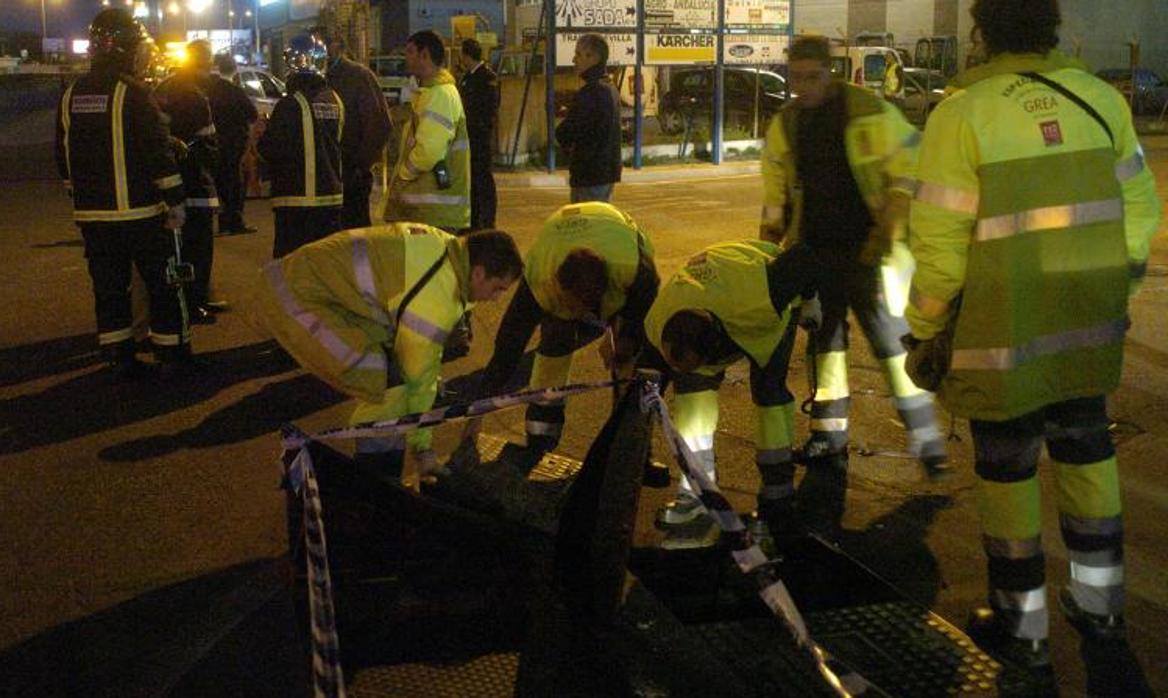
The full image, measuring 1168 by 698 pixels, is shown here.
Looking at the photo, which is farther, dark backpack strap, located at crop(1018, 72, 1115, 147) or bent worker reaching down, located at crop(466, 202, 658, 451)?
bent worker reaching down, located at crop(466, 202, 658, 451)

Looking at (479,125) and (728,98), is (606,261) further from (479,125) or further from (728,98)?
(728,98)

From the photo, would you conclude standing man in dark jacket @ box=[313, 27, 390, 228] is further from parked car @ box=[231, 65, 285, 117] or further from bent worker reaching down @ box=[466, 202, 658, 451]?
parked car @ box=[231, 65, 285, 117]

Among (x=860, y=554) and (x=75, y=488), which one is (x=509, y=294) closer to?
(x=75, y=488)

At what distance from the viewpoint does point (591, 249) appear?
513 centimetres

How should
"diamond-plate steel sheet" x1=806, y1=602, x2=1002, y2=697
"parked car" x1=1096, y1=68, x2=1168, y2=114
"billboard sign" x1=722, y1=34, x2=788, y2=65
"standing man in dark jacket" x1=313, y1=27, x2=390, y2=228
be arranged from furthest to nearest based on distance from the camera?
"parked car" x1=1096, y1=68, x2=1168, y2=114
"billboard sign" x1=722, y1=34, x2=788, y2=65
"standing man in dark jacket" x1=313, y1=27, x2=390, y2=228
"diamond-plate steel sheet" x1=806, y1=602, x2=1002, y2=697

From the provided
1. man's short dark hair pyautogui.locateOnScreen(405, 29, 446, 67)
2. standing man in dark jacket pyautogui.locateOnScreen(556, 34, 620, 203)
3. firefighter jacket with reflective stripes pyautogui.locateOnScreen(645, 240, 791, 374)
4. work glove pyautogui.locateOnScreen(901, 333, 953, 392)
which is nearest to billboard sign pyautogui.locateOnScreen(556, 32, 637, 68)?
standing man in dark jacket pyautogui.locateOnScreen(556, 34, 620, 203)

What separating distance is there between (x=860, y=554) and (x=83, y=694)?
9.24 ft

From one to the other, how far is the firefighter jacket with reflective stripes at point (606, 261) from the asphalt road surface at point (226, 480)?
2.82 ft

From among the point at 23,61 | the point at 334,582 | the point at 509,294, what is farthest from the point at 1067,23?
the point at 23,61

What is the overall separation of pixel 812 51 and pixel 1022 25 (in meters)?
1.75

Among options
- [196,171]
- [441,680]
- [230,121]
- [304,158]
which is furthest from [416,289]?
[230,121]

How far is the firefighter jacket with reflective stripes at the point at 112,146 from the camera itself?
725 centimetres

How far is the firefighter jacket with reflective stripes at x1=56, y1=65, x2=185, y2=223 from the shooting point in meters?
7.25

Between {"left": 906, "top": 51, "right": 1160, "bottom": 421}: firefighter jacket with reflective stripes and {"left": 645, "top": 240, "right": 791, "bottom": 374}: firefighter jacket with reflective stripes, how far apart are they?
0.89 meters
